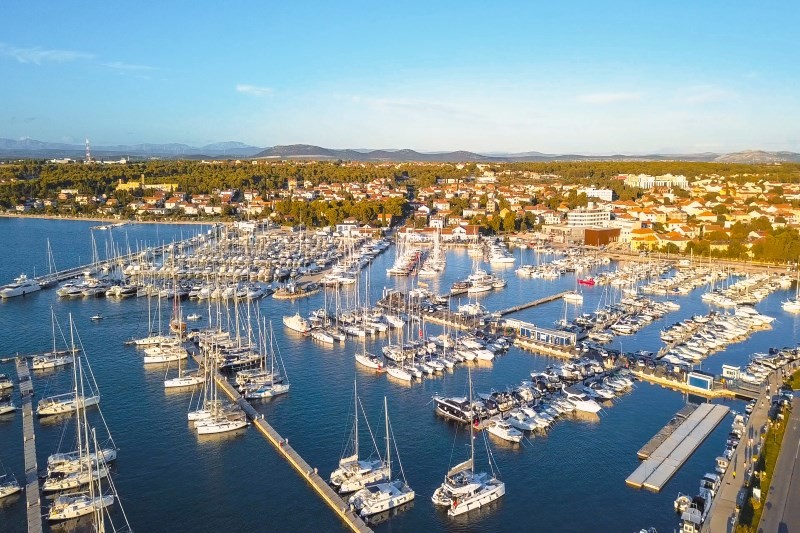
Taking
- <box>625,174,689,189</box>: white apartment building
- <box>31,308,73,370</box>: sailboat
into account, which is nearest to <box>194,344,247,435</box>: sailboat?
<box>31,308,73,370</box>: sailboat

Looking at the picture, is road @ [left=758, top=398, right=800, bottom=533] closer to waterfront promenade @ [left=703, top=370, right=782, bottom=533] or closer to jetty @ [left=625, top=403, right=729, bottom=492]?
waterfront promenade @ [left=703, top=370, right=782, bottom=533]

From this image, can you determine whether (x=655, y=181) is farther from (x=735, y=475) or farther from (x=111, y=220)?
(x=735, y=475)

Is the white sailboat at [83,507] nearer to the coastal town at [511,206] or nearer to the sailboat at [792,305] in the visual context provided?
the sailboat at [792,305]

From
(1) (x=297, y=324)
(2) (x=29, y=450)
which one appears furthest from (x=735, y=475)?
(1) (x=297, y=324)

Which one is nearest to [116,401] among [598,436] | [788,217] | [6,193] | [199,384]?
[199,384]

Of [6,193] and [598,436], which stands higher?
[6,193]

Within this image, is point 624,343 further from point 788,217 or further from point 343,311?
point 788,217
